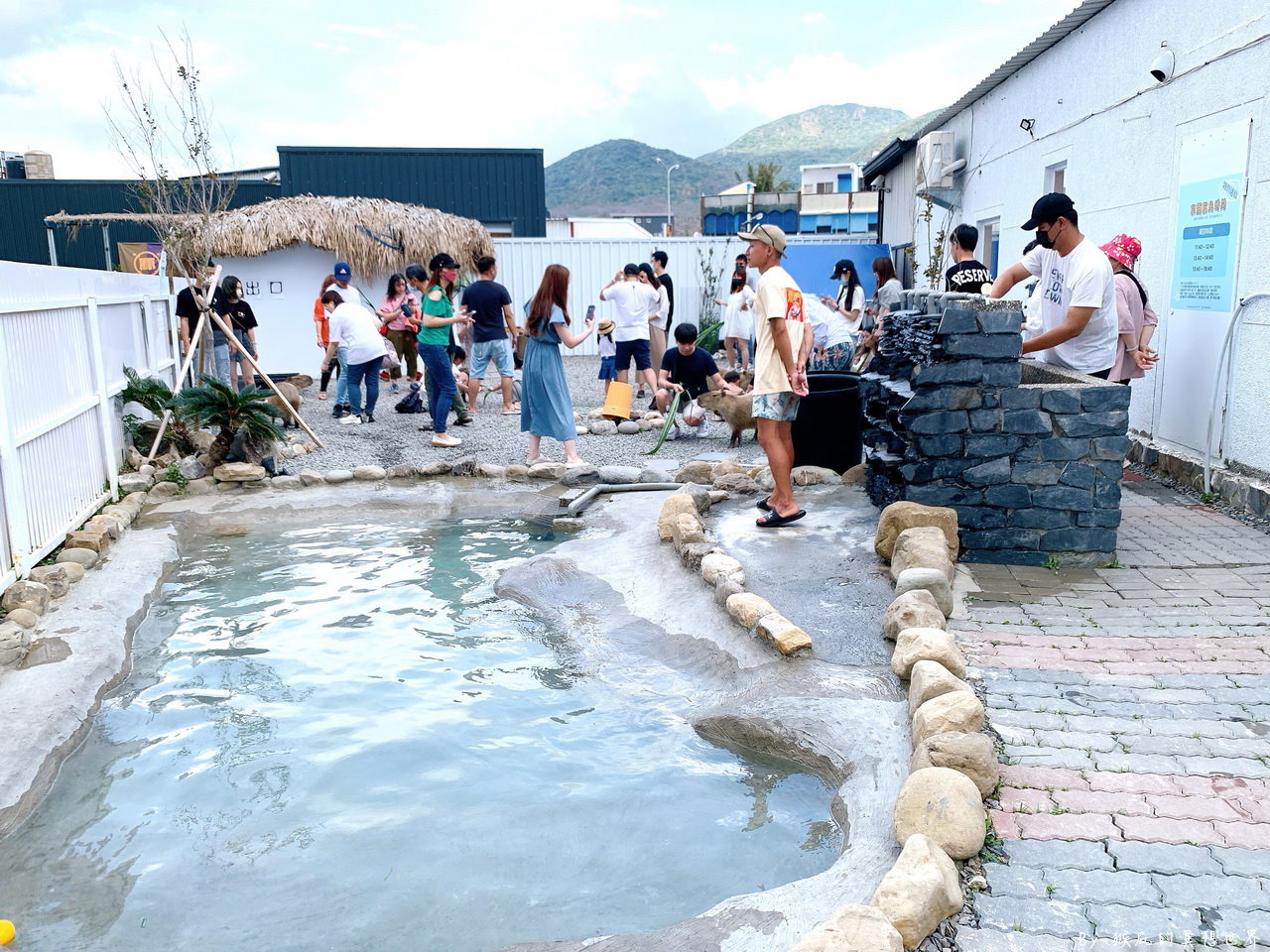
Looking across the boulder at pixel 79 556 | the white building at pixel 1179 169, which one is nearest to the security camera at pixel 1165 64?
the white building at pixel 1179 169

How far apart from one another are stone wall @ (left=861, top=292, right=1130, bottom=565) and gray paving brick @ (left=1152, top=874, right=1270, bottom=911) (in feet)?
9.28

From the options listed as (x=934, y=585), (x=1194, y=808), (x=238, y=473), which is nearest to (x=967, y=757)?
(x=1194, y=808)

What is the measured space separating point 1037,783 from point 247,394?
23.7 feet

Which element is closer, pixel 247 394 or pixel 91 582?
pixel 91 582

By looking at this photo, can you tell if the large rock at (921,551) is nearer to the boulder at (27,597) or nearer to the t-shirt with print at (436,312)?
the boulder at (27,597)

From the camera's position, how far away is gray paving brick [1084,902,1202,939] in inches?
94.1

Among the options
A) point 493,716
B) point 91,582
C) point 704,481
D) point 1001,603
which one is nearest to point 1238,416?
point 1001,603

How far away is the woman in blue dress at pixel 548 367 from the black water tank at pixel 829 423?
6.01 feet

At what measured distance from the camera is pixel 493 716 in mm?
4336

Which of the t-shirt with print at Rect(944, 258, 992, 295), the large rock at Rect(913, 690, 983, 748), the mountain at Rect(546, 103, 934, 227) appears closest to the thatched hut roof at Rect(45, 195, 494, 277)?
the t-shirt with print at Rect(944, 258, 992, 295)

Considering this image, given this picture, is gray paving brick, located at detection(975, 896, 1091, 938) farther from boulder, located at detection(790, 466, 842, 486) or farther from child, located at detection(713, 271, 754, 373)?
child, located at detection(713, 271, 754, 373)

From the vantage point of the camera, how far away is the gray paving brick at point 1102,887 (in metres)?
2.51

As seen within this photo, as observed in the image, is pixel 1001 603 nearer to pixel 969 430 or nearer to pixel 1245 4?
pixel 969 430

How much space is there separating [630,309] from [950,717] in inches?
343
